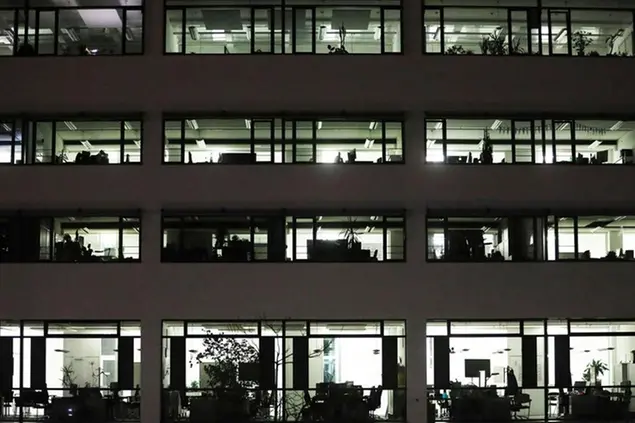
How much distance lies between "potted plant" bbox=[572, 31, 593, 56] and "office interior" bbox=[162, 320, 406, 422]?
825 cm

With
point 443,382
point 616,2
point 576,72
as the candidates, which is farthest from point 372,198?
point 616,2

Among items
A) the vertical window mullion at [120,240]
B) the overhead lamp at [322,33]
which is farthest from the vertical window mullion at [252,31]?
the vertical window mullion at [120,240]

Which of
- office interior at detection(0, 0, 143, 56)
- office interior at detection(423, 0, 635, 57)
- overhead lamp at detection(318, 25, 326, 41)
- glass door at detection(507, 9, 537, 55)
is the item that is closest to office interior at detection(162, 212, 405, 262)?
overhead lamp at detection(318, 25, 326, 41)

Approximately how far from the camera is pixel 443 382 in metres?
20.5

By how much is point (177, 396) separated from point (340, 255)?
201 inches

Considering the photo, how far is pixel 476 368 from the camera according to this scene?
2041 cm

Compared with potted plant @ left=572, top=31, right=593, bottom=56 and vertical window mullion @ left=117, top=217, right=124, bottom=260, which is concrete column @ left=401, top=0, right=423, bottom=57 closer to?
potted plant @ left=572, top=31, right=593, bottom=56

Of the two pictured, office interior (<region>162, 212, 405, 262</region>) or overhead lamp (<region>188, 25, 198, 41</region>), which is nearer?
office interior (<region>162, 212, 405, 262</region>)

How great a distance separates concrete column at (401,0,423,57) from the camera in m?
21.3

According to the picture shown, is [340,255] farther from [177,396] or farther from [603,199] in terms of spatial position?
[603,199]

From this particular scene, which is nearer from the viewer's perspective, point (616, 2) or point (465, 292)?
point (465, 292)

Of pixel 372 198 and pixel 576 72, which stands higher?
pixel 576 72

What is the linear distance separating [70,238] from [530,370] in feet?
37.6

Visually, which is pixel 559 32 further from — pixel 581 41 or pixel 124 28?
pixel 124 28
